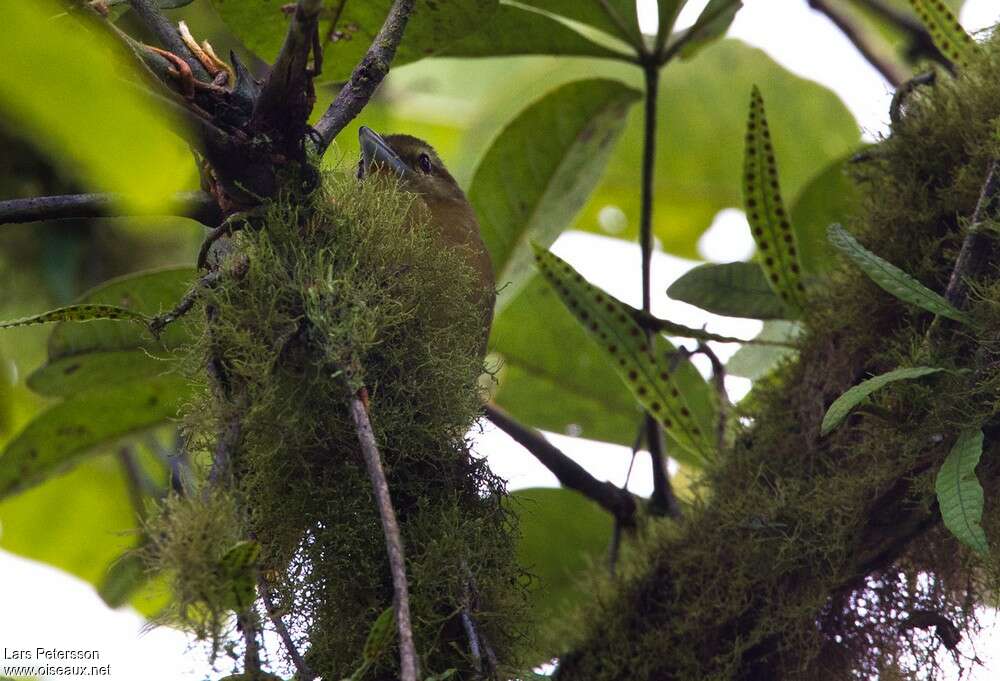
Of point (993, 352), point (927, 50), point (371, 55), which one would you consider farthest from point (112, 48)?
point (927, 50)

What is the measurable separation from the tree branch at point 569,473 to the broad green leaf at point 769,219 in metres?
0.51

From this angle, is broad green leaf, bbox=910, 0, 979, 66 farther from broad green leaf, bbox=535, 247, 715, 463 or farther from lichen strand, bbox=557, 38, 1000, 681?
broad green leaf, bbox=535, 247, 715, 463

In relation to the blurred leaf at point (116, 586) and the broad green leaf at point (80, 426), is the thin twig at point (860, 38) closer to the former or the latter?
the broad green leaf at point (80, 426)

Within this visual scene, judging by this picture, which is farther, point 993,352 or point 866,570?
point 866,570

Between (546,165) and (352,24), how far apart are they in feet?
2.39

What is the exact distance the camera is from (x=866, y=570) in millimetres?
1721

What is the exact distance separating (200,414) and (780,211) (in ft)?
3.77

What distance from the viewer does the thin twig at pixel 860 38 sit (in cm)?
277

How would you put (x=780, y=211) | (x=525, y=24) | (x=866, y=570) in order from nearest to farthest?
(x=866, y=570) < (x=780, y=211) < (x=525, y=24)

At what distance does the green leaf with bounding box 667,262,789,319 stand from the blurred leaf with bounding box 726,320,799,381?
0.29 meters

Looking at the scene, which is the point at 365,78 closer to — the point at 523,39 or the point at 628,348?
the point at 628,348

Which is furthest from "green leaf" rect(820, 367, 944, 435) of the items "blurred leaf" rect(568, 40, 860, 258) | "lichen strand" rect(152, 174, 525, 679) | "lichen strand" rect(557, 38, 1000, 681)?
"blurred leaf" rect(568, 40, 860, 258)

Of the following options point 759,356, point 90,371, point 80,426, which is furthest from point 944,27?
point 80,426

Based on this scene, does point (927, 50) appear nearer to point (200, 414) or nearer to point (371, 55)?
point (371, 55)
